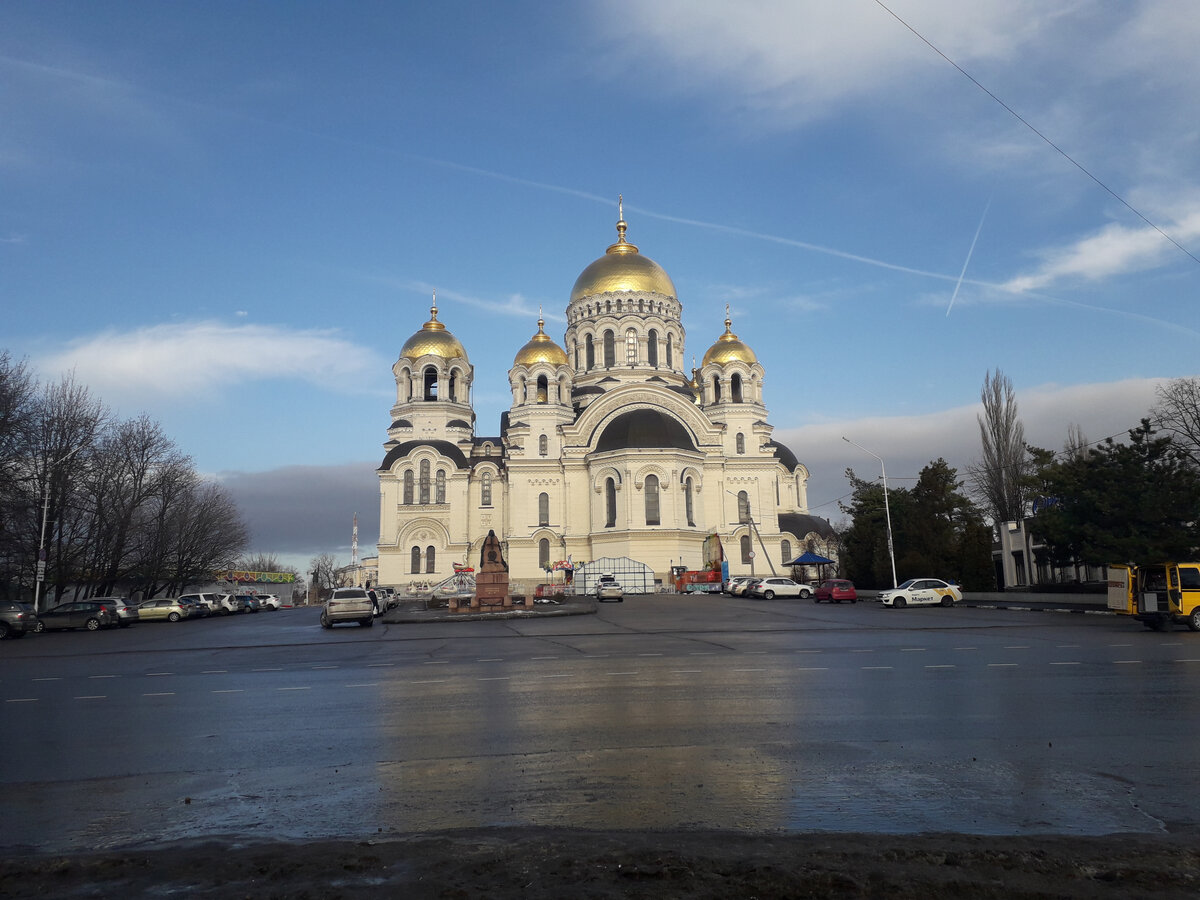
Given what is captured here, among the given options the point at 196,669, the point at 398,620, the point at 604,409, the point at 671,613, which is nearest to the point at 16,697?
the point at 196,669

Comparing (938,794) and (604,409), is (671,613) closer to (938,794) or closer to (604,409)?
(938,794)

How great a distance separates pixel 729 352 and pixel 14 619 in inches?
2003

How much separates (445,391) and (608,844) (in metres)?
67.1

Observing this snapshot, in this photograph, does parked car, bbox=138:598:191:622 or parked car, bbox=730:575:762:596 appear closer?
parked car, bbox=138:598:191:622

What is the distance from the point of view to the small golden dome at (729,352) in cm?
6869

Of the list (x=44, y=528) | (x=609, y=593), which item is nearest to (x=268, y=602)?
(x=44, y=528)

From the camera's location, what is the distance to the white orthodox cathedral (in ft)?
201

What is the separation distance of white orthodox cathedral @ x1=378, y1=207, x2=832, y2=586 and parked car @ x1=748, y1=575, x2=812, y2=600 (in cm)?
1337

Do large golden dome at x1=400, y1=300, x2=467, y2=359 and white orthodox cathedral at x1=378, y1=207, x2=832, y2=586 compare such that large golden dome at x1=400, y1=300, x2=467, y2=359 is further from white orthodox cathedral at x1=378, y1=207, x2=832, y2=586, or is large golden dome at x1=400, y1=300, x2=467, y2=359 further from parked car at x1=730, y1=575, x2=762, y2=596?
parked car at x1=730, y1=575, x2=762, y2=596

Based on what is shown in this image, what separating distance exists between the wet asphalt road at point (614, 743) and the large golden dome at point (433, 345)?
177 feet

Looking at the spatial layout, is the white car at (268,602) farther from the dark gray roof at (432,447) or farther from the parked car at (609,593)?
the parked car at (609,593)

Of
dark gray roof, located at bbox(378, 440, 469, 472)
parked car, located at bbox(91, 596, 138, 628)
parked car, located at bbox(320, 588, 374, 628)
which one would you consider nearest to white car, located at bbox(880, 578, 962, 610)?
parked car, located at bbox(320, 588, 374, 628)

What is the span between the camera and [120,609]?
35500 mm

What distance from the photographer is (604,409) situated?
216 ft
